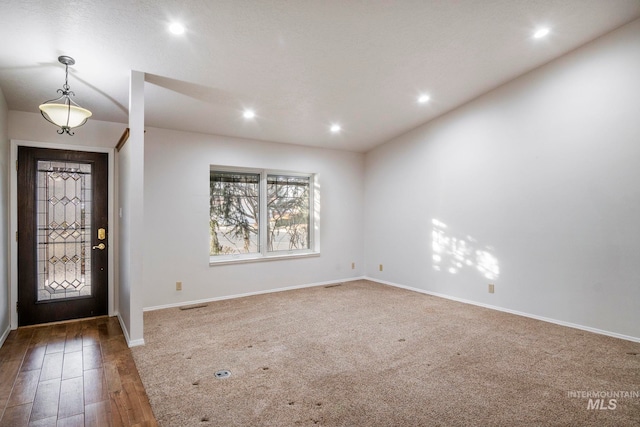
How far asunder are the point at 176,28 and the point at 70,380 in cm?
301

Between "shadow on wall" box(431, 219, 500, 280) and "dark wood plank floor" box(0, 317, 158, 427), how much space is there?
4300 mm

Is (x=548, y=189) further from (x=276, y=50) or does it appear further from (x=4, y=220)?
(x=4, y=220)

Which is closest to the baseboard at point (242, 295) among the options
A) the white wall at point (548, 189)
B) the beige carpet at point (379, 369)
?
→ the beige carpet at point (379, 369)

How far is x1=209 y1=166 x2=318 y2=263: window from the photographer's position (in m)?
5.21

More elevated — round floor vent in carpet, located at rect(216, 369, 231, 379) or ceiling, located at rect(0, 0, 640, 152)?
ceiling, located at rect(0, 0, 640, 152)

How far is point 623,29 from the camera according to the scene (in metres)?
3.45

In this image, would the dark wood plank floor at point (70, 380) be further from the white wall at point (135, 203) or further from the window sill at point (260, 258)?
the window sill at point (260, 258)

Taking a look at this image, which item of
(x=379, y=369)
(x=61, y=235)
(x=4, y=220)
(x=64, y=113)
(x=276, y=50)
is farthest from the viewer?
(x=61, y=235)

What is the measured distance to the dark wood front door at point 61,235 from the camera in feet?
12.6

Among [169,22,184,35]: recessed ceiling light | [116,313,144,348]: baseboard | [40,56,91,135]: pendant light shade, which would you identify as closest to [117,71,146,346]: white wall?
[116,313,144,348]: baseboard

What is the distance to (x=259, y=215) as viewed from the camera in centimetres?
559

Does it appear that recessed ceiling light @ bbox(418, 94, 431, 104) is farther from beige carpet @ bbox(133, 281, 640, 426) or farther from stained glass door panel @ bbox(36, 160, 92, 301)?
stained glass door panel @ bbox(36, 160, 92, 301)

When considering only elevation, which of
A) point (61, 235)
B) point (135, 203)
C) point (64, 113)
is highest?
point (64, 113)

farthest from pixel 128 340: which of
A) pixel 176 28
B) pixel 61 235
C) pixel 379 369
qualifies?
pixel 176 28
